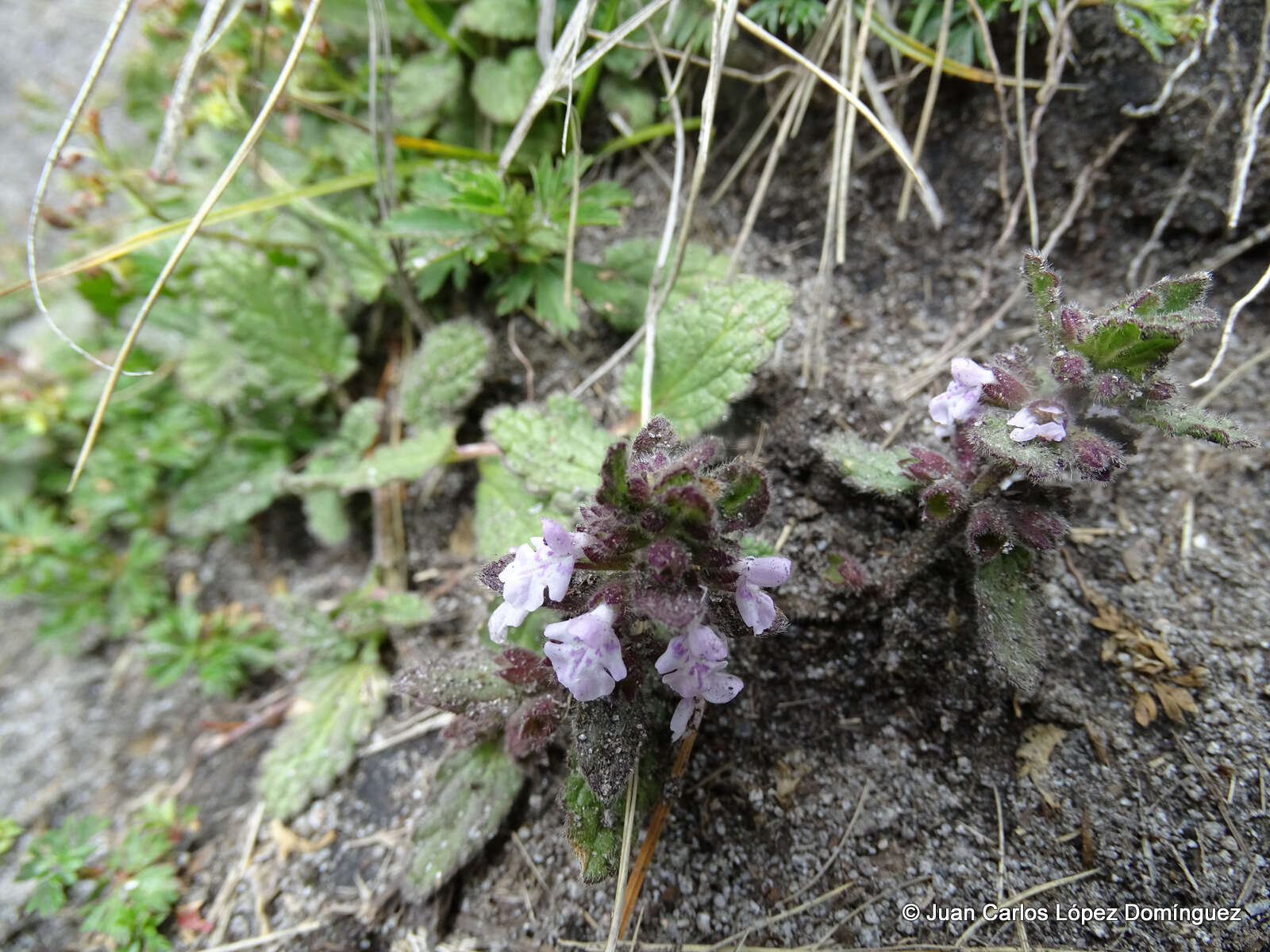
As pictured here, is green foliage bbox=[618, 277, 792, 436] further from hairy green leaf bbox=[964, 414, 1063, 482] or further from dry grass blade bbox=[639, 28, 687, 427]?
hairy green leaf bbox=[964, 414, 1063, 482]

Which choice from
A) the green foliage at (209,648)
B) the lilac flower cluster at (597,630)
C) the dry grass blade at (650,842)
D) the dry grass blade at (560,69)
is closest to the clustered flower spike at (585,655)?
the lilac flower cluster at (597,630)

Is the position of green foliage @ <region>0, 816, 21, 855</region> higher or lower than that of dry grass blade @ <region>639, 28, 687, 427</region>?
lower

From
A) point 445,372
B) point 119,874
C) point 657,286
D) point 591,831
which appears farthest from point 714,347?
point 119,874

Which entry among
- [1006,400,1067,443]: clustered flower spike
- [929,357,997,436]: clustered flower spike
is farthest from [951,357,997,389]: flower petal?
[1006,400,1067,443]: clustered flower spike

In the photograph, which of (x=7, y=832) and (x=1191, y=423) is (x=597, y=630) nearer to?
(x=1191, y=423)

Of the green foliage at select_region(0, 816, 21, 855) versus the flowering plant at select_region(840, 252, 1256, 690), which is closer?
the flowering plant at select_region(840, 252, 1256, 690)

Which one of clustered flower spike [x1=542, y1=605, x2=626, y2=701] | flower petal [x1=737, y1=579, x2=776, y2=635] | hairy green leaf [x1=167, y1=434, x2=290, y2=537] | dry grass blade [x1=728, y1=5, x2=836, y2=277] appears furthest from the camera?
hairy green leaf [x1=167, y1=434, x2=290, y2=537]

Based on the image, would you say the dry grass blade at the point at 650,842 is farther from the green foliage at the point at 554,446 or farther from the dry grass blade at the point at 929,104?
the dry grass blade at the point at 929,104

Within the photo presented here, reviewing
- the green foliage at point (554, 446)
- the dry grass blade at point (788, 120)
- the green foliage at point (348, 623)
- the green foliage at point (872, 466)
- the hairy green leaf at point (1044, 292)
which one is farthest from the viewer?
the green foliage at point (348, 623)
